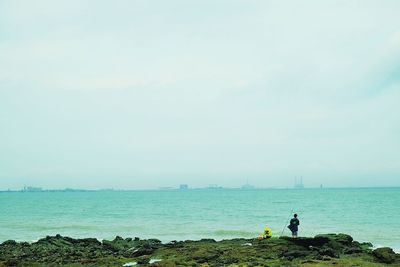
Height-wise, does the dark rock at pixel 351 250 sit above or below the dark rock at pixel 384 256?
below

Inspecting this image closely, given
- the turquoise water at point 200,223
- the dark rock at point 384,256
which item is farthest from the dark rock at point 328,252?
the turquoise water at point 200,223

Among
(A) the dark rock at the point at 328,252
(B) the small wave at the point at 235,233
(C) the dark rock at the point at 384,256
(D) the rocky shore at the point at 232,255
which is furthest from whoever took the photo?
(B) the small wave at the point at 235,233

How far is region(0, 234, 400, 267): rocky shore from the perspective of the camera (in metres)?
21.0

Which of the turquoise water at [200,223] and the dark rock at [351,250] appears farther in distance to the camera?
the turquoise water at [200,223]

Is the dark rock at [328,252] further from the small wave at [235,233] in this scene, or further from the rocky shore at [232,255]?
the small wave at [235,233]

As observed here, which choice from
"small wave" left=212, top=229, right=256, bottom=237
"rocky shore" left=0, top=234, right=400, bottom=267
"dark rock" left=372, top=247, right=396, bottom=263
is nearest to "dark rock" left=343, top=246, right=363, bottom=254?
"rocky shore" left=0, top=234, right=400, bottom=267

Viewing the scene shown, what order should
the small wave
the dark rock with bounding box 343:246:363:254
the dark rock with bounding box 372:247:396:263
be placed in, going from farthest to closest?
the small wave < the dark rock with bounding box 343:246:363:254 < the dark rock with bounding box 372:247:396:263

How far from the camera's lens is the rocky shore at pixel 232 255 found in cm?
2102

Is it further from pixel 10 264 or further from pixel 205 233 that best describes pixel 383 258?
pixel 205 233

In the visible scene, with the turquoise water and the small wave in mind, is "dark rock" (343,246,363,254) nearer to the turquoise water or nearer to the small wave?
the turquoise water

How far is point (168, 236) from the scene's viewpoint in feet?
165

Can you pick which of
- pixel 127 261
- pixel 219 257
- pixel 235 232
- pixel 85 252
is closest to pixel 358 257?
pixel 219 257

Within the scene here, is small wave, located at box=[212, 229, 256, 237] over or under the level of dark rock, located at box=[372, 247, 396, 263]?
under

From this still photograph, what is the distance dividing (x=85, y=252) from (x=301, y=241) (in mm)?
13728
